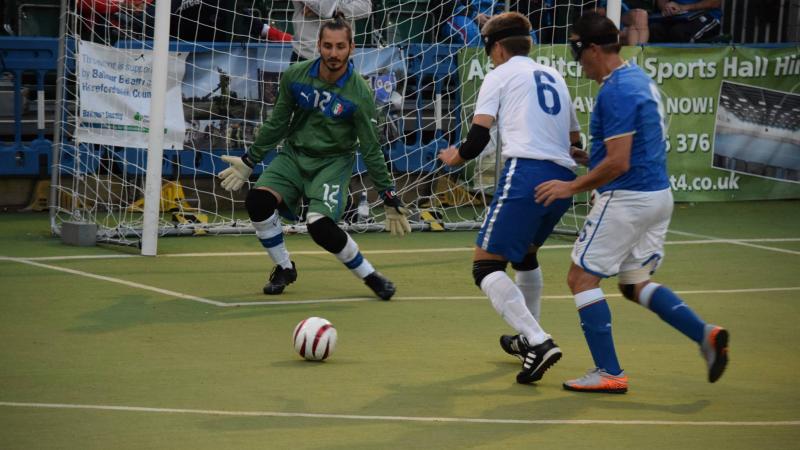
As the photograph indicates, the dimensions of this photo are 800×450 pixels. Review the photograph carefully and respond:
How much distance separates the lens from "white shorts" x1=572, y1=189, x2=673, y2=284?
642 centimetres

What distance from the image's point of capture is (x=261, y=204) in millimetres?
9133

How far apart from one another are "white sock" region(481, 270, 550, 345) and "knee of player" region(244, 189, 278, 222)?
2.74 metres

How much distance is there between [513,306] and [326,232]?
2.55m

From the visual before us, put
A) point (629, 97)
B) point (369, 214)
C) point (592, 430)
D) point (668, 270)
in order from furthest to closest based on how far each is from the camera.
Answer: point (369, 214)
point (668, 270)
point (629, 97)
point (592, 430)

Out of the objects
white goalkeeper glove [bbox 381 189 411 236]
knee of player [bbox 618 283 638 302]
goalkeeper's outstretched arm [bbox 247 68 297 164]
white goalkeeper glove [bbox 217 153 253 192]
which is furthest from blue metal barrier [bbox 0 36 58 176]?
knee of player [bbox 618 283 638 302]

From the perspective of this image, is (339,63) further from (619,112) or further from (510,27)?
(619,112)

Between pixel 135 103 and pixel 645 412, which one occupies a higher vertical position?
pixel 135 103

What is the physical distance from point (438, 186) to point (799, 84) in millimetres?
4712

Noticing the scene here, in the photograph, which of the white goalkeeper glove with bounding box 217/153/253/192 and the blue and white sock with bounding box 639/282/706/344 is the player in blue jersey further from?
the white goalkeeper glove with bounding box 217/153/253/192

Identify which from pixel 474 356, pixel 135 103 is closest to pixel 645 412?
pixel 474 356

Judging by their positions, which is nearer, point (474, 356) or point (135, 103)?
point (474, 356)

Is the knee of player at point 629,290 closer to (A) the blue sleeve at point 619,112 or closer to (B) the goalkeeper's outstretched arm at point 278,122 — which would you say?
(A) the blue sleeve at point 619,112

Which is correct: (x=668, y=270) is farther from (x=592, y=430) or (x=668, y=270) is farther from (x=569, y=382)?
(x=592, y=430)

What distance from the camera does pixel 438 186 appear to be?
1424 cm
